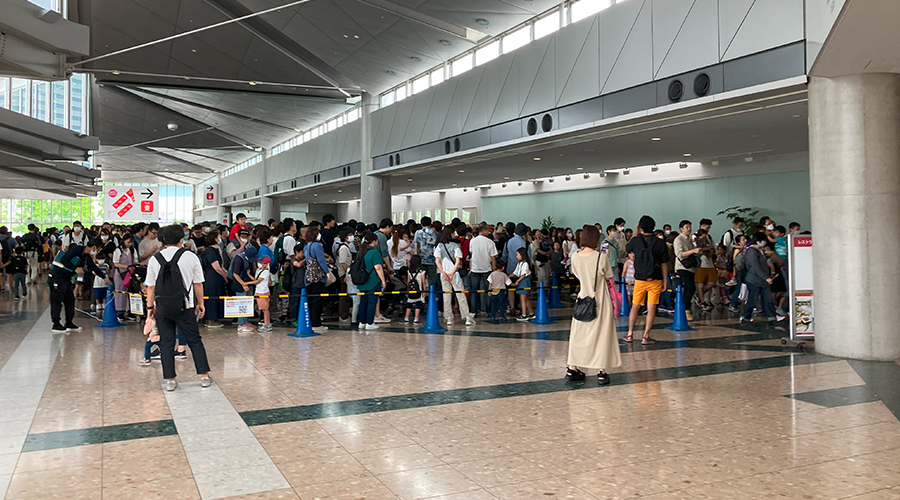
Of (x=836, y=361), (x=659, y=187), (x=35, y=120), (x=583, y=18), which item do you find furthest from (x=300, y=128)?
(x=836, y=361)

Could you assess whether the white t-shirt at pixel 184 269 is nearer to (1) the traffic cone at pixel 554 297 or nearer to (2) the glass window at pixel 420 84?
(1) the traffic cone at pixel 554 297

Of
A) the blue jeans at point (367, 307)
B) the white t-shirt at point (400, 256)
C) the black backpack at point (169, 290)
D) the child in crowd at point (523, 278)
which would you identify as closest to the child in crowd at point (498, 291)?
the child in crowd at point (523, 278)

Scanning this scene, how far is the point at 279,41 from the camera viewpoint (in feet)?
60.5

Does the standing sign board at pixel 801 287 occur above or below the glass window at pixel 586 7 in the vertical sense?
below

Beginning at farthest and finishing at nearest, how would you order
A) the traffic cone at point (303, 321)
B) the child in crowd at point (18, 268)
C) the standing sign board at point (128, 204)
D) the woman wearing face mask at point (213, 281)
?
the child in crowd at point (18, 268) → the standing sign board at point (128, 204) → the traffic cone at point (303, 321) → the woman wearing face mask at point (213, 281)

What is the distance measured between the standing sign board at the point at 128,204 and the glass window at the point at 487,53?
8517 mm

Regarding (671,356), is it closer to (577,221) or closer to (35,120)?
(577,221)

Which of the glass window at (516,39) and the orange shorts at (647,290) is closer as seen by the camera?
the orange shorts at (647,290)

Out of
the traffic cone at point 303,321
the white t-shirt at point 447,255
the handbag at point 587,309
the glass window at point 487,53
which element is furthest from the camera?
the glass window at point 487,53

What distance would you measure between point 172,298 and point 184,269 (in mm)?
321

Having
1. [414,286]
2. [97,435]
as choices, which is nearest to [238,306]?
[414,286]

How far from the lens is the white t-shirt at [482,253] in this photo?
1220 centimetres

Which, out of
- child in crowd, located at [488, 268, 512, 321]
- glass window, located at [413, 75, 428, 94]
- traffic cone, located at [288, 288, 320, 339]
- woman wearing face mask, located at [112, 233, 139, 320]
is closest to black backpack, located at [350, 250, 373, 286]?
traffic cone, located at [288, 288, 320, 339]

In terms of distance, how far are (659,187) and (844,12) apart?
17.6m
